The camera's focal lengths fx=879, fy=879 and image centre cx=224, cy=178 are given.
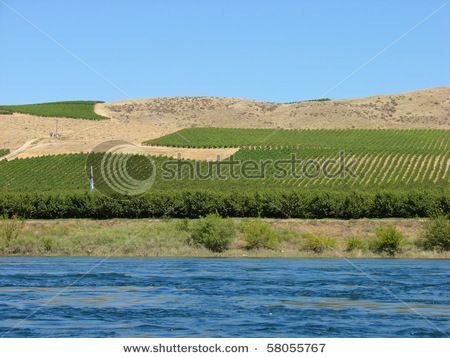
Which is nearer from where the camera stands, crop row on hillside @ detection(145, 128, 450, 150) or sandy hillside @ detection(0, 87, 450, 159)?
crop row on hillside @ detection(145, 128, 450, 150)

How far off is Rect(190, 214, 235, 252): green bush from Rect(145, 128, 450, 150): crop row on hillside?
5827 centimetres

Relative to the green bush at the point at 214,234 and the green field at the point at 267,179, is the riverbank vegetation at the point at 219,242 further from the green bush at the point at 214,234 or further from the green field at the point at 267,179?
the green field at the point at 267,179

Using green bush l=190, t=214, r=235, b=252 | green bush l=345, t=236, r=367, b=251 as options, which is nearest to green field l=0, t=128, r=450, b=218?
green bush l=345, t=236, r=367, b=251

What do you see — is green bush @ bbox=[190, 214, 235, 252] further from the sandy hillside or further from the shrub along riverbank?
the sandy hillside

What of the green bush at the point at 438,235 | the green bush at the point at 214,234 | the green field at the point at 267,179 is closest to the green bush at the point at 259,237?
the green bush at the point at 214,234

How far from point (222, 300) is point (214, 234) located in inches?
1134

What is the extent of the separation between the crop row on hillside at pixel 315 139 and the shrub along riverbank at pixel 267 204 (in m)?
41.4

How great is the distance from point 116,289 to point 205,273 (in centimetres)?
792

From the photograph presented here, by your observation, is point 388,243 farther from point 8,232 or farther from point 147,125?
point 147,125

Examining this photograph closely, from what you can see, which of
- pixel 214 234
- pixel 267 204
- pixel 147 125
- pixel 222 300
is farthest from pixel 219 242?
pixel 147 125

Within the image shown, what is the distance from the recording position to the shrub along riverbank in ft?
254

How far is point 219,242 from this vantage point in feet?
206

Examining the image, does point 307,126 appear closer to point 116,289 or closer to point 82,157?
point 82,157

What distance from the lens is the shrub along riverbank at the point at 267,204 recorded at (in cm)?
7750
